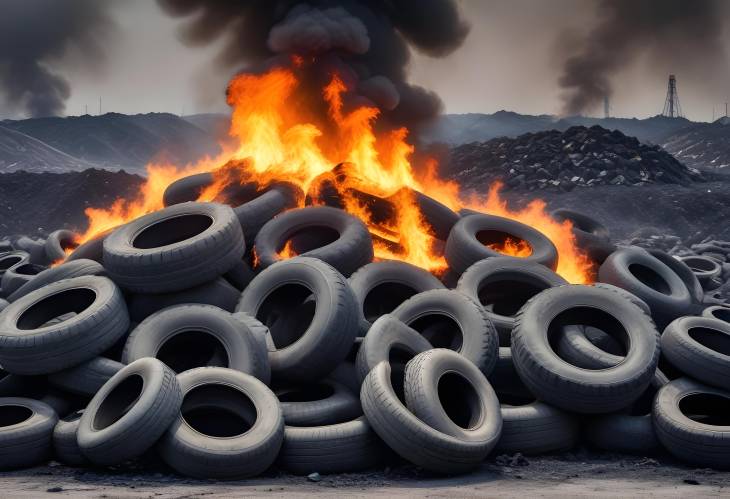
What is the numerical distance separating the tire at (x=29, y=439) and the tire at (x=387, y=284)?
191 inches

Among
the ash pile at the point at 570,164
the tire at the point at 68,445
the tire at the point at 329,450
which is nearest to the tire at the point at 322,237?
the tire at the point at 329,450

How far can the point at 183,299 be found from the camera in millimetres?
10602

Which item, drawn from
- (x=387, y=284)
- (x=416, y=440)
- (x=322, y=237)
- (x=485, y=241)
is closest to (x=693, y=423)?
(x=416, y=440)

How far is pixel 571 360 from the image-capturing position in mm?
9508

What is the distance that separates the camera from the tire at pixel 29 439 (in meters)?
7.87

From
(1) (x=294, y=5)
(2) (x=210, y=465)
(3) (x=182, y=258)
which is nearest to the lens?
(2) (x=210, y=465)

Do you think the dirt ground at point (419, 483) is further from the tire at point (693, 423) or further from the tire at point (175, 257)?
the tire at point (175, 257)

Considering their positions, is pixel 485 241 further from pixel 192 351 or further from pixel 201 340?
pixel 201 340

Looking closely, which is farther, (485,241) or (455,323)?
(485,241)

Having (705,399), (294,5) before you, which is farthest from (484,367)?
(294,5)

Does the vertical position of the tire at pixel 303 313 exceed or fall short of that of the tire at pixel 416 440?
it exceeds it

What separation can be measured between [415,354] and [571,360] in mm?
1990

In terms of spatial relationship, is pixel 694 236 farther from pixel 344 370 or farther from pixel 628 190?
pixel 344 370

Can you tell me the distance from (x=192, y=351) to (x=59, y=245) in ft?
28.7
